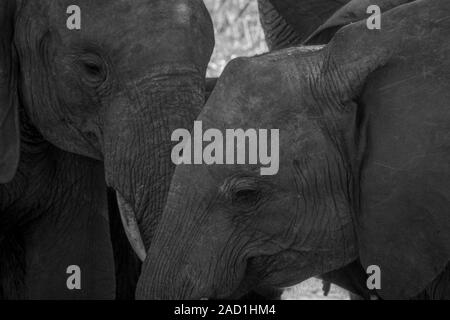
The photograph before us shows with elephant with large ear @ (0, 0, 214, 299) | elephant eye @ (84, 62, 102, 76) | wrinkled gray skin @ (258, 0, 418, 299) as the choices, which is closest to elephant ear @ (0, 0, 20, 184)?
elephant with large ear @ (0, 0, 214, 299)

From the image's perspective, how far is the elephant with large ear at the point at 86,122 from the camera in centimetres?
384

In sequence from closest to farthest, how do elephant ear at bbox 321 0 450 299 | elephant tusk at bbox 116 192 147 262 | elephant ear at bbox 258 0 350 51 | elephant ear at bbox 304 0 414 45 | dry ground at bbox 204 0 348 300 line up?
1. elephant ear at bbox 321 0 450 299
2. elephant ear at bbox 304 0 414 45
3. elephant tusk at bbox 116 192 147 262
4. elephant ear at bbox 258 0 350 51
5. dry ground at bbox 204 0 348 300

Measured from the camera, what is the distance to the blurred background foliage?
7559 millimetres

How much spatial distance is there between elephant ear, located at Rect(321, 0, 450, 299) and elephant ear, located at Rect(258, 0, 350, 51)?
4.51 feet

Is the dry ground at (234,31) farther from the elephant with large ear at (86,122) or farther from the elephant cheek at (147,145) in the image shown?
the elephant cheek at (147,145)

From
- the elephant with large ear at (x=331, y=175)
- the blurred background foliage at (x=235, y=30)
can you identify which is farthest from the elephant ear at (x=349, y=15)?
the blurred background foliage at (x=235, y=30)

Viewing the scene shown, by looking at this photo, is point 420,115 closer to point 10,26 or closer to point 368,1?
point 368,1

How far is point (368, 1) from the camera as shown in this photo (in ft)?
12.4

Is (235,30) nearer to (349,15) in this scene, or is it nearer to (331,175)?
(349,15)

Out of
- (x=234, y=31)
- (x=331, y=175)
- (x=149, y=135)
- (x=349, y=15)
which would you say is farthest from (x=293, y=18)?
(x=234, y=31)

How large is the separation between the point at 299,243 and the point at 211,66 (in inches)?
157

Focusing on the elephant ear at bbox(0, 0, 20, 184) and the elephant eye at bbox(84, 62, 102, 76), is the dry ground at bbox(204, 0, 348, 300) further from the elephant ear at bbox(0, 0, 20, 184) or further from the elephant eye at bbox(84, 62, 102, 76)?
the elephant eye at bbox(84, 62, 102, 76)

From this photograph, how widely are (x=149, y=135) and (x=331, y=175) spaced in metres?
0.67

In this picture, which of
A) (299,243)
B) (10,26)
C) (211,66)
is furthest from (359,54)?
(211,66)
